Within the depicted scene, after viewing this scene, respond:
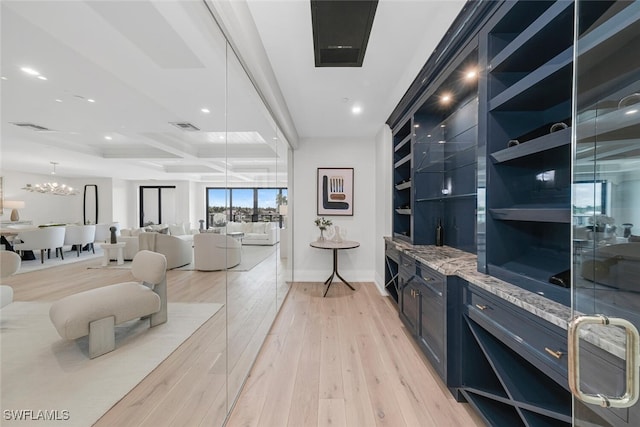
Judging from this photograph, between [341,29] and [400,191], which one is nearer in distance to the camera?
[341,29]

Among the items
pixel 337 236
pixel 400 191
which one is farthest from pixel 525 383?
pixel 337 236

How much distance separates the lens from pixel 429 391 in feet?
6.44

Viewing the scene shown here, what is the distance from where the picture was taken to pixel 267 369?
223 cm

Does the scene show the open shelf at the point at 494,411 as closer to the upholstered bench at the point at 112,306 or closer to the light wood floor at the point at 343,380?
the light wood floor at the point at 343,380

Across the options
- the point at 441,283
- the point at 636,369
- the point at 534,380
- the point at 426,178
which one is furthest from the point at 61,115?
the point at 426,178

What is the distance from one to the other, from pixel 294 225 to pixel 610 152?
13.7 ft

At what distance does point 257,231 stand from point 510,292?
7.47ft

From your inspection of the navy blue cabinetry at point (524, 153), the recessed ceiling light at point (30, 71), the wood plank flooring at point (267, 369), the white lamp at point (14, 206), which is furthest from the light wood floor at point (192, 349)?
the navy blue cabinetry at point (524, 153)

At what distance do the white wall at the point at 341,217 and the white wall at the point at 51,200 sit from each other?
150 inches

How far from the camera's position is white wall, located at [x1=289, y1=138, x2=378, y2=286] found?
187 inches

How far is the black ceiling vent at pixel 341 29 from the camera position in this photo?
1.60 metres

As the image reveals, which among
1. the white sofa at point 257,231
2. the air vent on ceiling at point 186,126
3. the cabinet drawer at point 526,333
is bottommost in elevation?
the cabinet drawer at point 526,333

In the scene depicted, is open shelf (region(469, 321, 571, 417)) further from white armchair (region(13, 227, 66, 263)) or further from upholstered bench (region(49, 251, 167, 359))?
white armchair (region(13, 227, 66, 263))

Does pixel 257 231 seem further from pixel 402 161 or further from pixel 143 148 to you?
pixel 402 161
